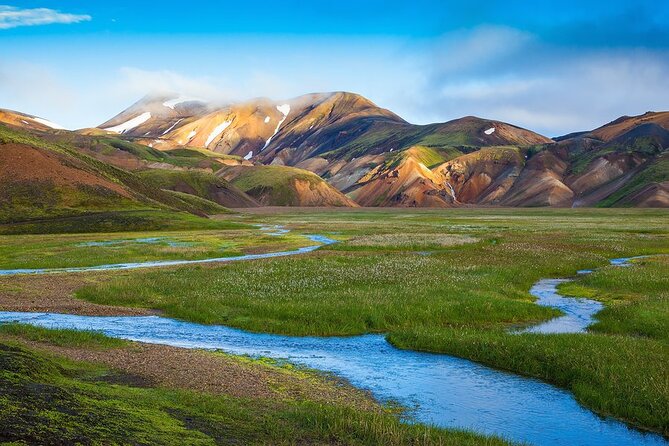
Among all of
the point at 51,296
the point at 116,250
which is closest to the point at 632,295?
the point at 51,296

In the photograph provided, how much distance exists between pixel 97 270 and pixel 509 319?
38025mm

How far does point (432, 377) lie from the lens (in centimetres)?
2231

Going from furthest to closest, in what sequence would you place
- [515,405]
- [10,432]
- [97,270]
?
[97,270] < [515,405] < [10,432]

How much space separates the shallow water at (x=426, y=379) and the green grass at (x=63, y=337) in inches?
106

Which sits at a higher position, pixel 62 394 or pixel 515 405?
pixel 62 394

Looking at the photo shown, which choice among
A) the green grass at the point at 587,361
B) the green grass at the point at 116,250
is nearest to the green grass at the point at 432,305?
the green grass at the point at 587,361

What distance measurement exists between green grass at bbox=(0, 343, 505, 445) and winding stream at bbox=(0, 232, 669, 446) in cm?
266

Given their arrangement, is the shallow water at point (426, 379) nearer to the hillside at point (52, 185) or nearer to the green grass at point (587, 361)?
the green grass at point (587, 361)

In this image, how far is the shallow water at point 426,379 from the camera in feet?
56.4

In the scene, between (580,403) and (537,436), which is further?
(580,403)

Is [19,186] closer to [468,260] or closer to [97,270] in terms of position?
[97,270]

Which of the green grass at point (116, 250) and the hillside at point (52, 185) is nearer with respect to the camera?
the green grass at point (116, 250)

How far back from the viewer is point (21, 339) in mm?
23984

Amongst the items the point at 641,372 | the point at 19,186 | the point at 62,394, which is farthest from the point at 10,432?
the point at 19,186
